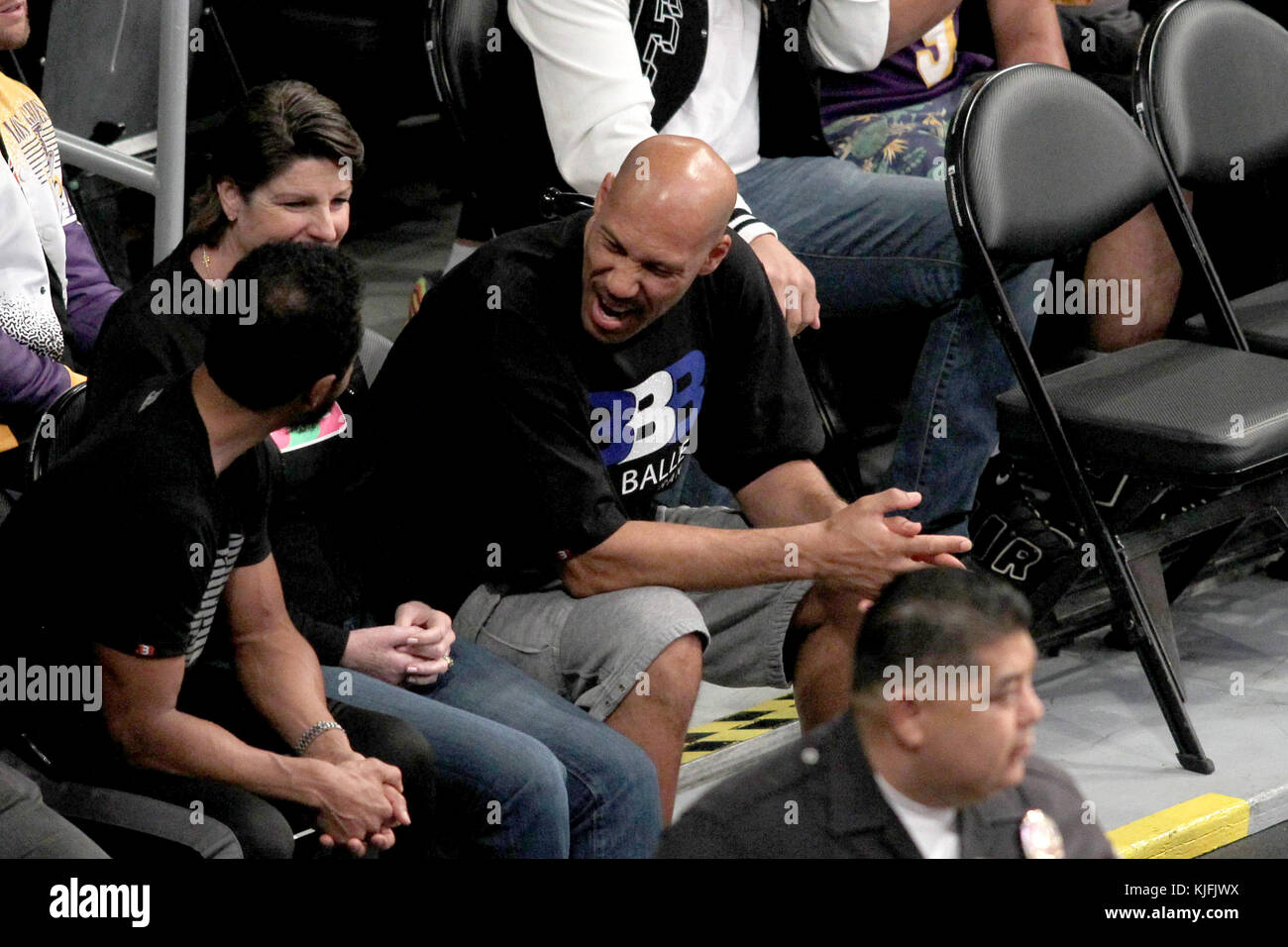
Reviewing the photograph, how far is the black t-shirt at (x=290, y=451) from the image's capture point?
2436 mm

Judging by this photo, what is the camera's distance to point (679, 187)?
251 centimetres

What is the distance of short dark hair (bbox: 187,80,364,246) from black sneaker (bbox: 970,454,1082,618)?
4.74 ft

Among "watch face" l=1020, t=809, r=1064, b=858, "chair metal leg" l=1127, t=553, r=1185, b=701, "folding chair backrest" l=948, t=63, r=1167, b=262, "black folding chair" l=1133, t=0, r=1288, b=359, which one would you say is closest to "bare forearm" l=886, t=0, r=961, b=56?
"folding chair backrest" l=948, t=63, r=1167, b=262

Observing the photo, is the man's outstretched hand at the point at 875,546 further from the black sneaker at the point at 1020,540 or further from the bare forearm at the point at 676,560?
the black sneaker at the point at 1020,540

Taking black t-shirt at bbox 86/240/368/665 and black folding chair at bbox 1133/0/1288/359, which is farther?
black folding chair at bbox 1133/0/1288/359

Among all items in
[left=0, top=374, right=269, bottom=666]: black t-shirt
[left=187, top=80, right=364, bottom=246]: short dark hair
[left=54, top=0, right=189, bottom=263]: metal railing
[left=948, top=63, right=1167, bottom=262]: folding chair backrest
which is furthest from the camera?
[left=54, top=0, right=189, bottom=263]: metal railing

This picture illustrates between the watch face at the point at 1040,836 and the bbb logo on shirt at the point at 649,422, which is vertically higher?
the bbb logo on shirt at the point at 649,422

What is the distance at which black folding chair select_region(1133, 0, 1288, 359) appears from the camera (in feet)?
11.3

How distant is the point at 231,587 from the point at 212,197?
711mm

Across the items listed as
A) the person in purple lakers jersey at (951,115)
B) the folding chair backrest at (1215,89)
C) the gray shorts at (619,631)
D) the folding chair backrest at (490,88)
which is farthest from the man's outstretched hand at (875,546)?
the folding chair backrest at (1215,89)

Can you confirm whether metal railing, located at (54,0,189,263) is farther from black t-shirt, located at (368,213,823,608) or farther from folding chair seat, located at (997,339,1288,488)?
folding chair seat, located at (997,339,1288,488)

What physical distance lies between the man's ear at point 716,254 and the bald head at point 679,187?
34mm

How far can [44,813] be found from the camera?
1979mm
